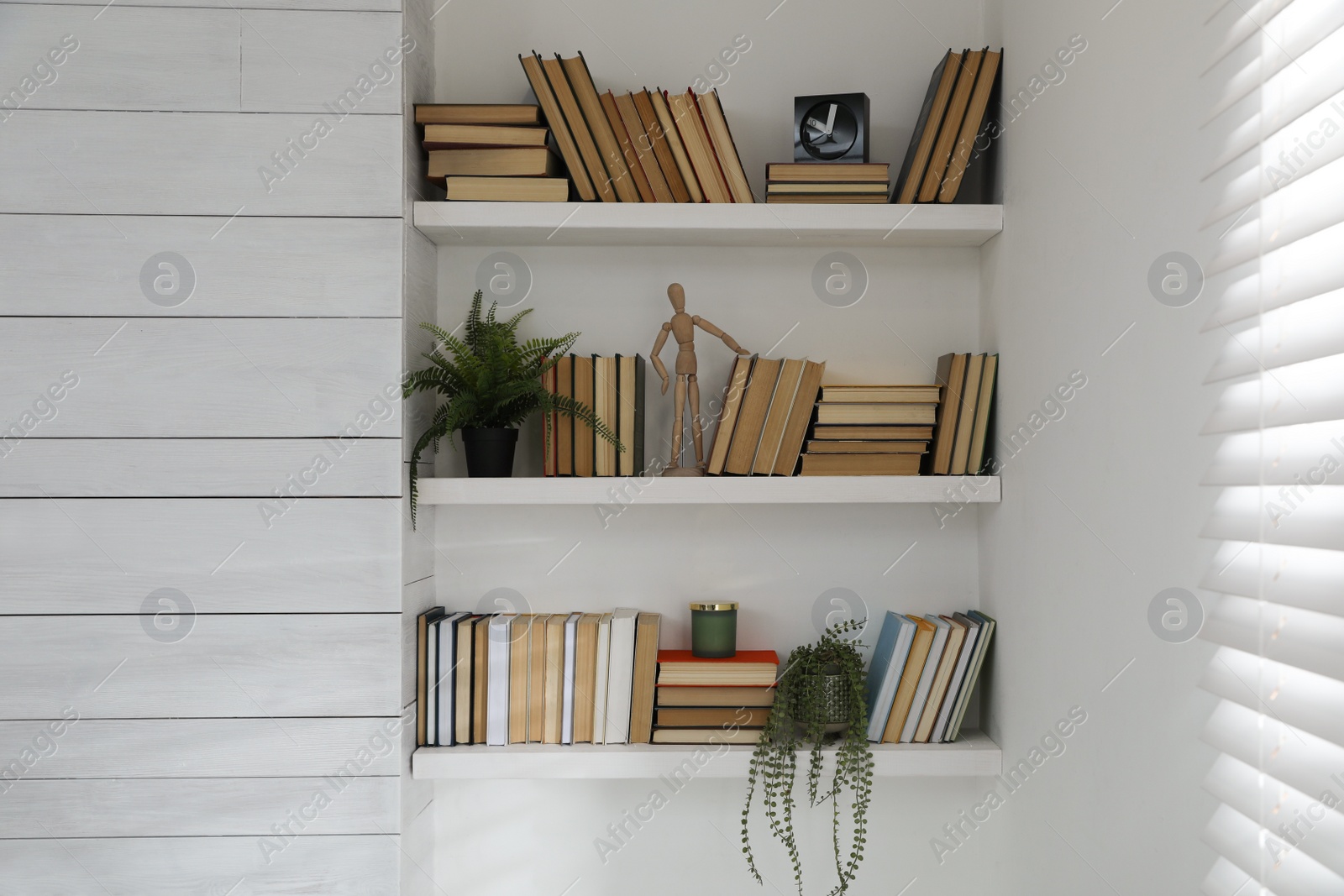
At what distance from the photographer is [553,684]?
169 cm

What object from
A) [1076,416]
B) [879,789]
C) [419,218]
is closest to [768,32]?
[419,218]

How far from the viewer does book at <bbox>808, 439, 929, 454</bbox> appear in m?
1.68

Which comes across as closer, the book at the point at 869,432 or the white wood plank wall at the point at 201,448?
the white wood plank wall at the point at 201,448

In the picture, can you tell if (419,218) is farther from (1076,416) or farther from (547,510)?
(1076,416)

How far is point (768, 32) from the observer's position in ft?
6.09

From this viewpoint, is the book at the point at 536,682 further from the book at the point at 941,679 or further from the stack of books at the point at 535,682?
the book at the point at 941,679

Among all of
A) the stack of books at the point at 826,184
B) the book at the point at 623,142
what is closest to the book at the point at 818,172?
the stack of books at the point at 826,184

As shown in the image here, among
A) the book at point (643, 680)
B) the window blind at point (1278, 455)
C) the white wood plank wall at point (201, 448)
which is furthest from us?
the book at point (643, 680)

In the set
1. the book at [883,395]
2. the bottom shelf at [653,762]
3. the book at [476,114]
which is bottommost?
the bottom shelf at [653,762]

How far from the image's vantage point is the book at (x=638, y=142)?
1.69 m

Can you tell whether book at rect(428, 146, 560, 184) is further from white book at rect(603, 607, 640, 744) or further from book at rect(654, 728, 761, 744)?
book at rect(654, 728, 761, 744)

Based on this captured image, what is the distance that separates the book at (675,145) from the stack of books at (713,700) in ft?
2.92

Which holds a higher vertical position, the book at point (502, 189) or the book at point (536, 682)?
the book at point (502, 189)

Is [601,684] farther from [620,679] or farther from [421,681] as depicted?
[421,681]
